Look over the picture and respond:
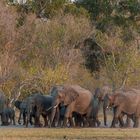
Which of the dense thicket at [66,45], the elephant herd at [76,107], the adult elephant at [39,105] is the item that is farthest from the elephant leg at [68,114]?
the dense thicket at [66,45]

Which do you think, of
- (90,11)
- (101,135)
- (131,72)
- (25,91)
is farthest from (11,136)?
(90,11)

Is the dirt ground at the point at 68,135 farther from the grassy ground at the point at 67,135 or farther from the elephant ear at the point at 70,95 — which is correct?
the elephant ear at the point at 70,95

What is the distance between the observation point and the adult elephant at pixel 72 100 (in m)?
32.9

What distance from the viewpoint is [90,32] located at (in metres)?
54.8

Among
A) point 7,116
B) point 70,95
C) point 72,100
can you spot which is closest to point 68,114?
point 72,100

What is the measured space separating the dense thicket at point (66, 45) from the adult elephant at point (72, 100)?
39.8ft

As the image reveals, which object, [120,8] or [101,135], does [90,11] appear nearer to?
[120,8]

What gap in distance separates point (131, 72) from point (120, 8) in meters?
11.5

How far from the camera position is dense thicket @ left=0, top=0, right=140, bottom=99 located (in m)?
47.3

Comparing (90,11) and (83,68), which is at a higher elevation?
(90,11)

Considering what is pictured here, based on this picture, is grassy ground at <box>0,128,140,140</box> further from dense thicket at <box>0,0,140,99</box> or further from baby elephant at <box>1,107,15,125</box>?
dense thicket at <box>0,0,140,99</box>

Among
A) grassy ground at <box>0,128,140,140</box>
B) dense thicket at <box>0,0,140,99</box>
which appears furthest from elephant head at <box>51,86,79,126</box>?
dense thicket at <box>0,0,140,99</box>

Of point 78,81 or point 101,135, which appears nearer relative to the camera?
point 101,135

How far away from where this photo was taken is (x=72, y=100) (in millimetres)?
33281
